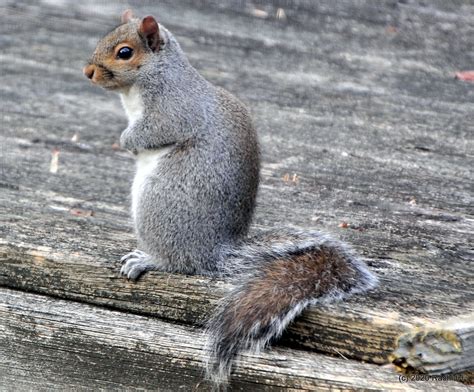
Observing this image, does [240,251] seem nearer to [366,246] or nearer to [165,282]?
[165,282]

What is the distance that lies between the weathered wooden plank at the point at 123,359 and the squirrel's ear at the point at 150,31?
27.3 inches

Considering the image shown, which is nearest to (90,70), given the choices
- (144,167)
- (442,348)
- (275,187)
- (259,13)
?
(144,167)

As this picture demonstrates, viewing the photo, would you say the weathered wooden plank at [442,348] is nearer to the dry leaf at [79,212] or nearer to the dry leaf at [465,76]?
the dry leaf at [79,212]

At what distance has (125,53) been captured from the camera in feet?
7.23

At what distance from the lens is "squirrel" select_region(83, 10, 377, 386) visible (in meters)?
1.73

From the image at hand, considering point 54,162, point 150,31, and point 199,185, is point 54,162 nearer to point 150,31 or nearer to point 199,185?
point 150,31

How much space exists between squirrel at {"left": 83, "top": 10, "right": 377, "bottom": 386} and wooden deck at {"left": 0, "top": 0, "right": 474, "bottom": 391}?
0.16 feet

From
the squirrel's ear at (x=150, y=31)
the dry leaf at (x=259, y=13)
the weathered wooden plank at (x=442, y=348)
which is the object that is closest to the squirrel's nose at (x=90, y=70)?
the squirrel's ear at (x=150, y=31)

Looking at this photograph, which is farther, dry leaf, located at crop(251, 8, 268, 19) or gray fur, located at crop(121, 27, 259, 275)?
dry leaf, located at crop(251, 8, 268, 19)

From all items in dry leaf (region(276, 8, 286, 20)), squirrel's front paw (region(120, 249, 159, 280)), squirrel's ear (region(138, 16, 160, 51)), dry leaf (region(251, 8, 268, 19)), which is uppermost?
squirrel's ear (region(138, 16, 160, 51))

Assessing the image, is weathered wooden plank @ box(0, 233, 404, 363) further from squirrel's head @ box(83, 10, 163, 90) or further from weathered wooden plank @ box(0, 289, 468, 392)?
squirrel's head @ box(83, 10, 163, 90)

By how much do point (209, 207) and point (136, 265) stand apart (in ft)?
0.68

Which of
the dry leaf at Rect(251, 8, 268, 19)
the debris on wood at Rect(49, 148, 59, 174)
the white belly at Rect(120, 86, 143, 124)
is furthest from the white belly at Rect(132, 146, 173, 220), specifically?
the dry leaf at Rect(251, 8, 268, 19)

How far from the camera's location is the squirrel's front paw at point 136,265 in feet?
6.15
